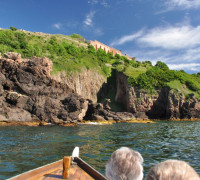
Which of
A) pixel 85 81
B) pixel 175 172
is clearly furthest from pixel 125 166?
pixel 85 81

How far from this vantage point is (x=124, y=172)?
2.56 meters

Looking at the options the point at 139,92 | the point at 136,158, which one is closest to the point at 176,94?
the point at 139,92

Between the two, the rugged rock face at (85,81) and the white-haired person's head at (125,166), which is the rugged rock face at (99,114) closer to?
the rugged rock face at (85,81)

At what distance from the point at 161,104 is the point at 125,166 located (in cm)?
A: 5778

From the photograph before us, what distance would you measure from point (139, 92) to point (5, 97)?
3854 centimetres

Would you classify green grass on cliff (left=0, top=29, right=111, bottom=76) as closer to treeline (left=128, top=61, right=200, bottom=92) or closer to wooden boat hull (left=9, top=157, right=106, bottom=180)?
treeline (left=128, top=61, right=200, bottom=92)

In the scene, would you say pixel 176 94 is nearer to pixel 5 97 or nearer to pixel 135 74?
pixel 135 74

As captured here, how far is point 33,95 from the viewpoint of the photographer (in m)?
33.5

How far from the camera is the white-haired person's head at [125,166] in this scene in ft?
8.39

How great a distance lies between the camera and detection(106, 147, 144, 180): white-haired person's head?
2.56 meters

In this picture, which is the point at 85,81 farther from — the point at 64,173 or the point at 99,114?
the point at 64,173

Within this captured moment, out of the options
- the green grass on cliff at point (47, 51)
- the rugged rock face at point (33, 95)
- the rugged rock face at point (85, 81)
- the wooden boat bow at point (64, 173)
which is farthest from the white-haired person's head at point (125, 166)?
the green grass on cliff at point (47, 51)

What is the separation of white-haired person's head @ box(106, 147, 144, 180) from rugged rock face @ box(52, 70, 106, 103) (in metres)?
49.1

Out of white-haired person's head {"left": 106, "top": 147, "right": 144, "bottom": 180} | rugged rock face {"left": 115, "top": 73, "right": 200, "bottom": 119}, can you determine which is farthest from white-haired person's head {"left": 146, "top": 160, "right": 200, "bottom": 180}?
rugged rock face {"left": 115, "top": 73, "right": 200, "bottom": 119}
